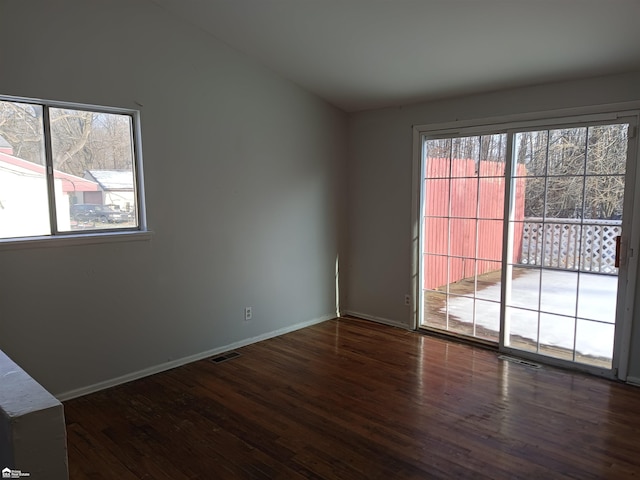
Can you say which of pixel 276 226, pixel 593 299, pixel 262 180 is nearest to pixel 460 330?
pixel 593 299

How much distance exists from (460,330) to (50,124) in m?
3.90

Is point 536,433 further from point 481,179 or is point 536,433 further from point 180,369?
point 180,369

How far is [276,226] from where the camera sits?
4484 mm

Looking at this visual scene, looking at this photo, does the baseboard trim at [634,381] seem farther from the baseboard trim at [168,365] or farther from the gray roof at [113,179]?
the gray roof at [113,179]

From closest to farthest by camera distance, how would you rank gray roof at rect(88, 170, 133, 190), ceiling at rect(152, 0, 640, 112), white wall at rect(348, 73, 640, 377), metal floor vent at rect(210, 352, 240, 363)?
ceiling at rect(152, 0, 640, 112) → gray roof at rect(88, 170, 133, 190) → metal floor vent at rect(210, 352, 240, 363) → white wall at rect(348, 73, 640, 377)

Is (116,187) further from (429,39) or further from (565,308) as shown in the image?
(565,308)

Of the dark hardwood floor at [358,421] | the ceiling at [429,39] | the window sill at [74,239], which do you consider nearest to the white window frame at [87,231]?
the window sill at [74,239]

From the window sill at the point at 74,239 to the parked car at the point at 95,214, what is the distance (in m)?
0.12

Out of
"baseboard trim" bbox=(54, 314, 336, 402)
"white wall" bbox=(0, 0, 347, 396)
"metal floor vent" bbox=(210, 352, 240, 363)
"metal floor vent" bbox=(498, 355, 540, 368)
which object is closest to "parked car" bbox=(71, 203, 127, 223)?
"white wall" bbox=(0, 0, 347, 396)

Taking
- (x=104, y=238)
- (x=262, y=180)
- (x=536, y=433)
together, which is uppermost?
(x=262, y=180)

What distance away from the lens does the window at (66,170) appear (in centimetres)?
294

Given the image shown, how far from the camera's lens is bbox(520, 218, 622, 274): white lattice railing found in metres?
3.48

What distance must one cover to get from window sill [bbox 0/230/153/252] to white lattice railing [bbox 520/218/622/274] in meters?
3.16

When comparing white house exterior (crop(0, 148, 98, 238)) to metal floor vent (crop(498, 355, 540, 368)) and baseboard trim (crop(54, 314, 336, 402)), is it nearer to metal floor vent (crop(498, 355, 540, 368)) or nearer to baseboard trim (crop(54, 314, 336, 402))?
baseboard trim (crop(54, 314, 336, 402))
